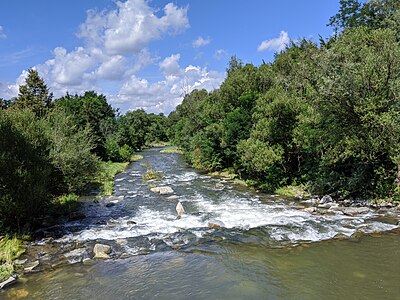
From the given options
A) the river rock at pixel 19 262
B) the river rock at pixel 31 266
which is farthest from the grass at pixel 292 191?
the river rock at pixel 19 262

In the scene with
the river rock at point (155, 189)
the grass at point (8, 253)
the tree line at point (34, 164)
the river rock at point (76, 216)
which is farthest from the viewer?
the river rock at point (155, 189)

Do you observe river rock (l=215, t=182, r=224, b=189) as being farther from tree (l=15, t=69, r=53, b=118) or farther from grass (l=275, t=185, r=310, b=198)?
tree (l=15, t=69, r=53, b=118)

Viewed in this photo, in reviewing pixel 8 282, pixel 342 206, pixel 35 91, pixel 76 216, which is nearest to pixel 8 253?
pixel 8 282

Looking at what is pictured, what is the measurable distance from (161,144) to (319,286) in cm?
12758

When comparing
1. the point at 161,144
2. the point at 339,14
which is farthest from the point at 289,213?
the point at 161,144

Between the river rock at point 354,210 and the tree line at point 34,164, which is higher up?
the tree line at point 34,164

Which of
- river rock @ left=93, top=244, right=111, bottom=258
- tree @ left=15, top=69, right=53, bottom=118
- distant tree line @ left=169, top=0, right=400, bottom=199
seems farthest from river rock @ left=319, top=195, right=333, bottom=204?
tree @ left=15, top=69, right=53, bottom=118

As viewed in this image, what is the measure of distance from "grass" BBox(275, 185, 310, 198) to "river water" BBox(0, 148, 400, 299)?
318 centimetres

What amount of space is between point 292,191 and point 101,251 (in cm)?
1868

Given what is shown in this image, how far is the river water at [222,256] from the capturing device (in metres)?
11.8

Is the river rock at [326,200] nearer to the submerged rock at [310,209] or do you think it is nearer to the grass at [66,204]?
the submerged rock at [310,209]

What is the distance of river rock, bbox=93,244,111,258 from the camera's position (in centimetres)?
1527

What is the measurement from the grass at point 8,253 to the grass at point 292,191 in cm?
2105

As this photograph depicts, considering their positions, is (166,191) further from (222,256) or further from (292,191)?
(222,256)
